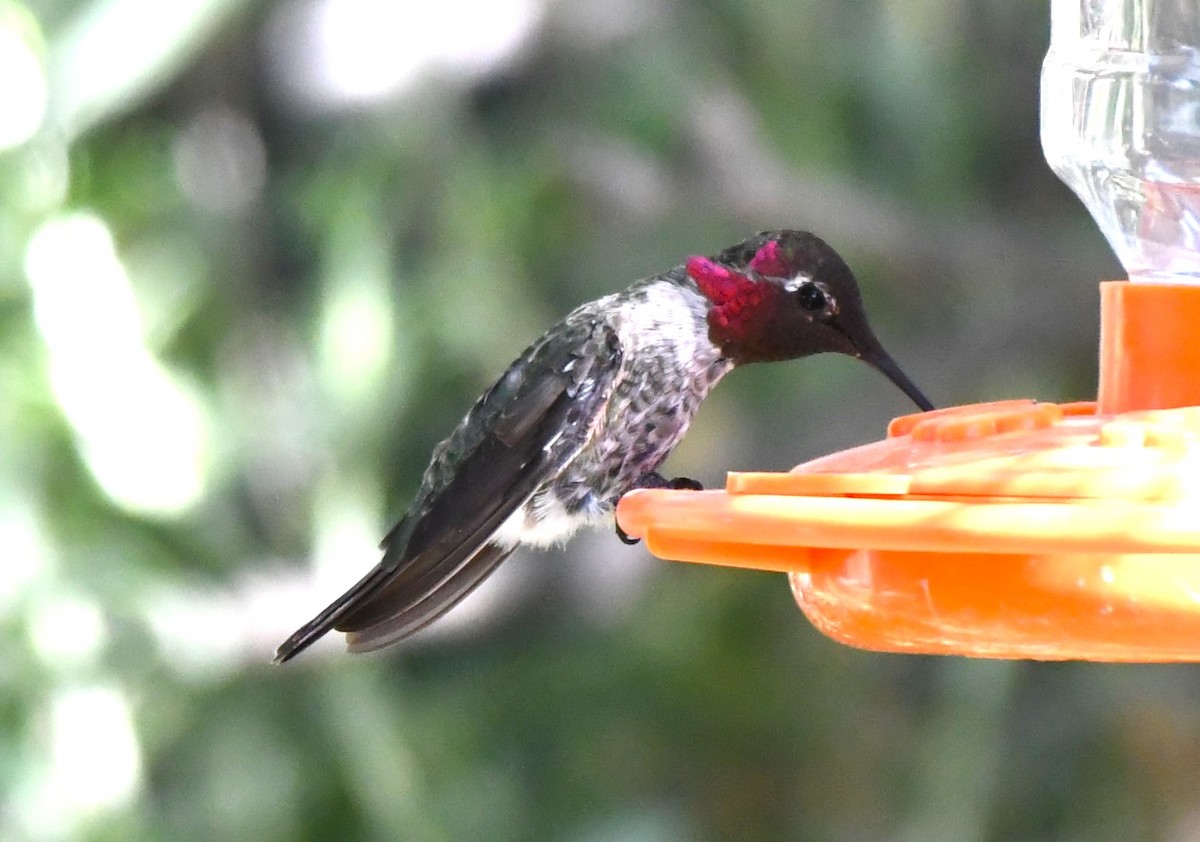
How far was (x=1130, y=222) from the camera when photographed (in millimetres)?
2145

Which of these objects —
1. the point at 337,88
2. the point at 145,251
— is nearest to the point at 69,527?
the point at 145,251

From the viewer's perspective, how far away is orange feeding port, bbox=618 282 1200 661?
114 centimetres

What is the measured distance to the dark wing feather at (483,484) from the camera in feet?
6.63

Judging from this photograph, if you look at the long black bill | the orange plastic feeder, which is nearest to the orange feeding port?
the orange plastic feeder

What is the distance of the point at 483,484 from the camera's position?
2.08m

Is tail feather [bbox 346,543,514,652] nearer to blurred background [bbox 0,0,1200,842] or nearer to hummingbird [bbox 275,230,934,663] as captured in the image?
hummingbird [bbox 275,230,934,663]

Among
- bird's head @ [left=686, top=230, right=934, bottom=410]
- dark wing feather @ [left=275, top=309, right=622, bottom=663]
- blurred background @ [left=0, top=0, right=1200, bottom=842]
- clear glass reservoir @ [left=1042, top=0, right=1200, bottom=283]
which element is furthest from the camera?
blurred background @ [left=0, top=0, right=1200, bottom=842]

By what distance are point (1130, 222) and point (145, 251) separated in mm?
2370

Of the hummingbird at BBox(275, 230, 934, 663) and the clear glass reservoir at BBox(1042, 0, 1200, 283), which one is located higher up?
A: the clear glass reservoir at BBox(1042, 0, 1200, 283)

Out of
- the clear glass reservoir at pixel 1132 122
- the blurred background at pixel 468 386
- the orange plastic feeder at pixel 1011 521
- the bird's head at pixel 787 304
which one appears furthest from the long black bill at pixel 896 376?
the blurred background at pixel 468 386

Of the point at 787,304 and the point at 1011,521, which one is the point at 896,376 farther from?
the point at 1011,521

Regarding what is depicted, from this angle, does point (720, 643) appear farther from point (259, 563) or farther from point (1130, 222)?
point (1130, 222)

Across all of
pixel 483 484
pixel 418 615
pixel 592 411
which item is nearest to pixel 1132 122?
pixel 592 411

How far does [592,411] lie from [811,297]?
367 mm
